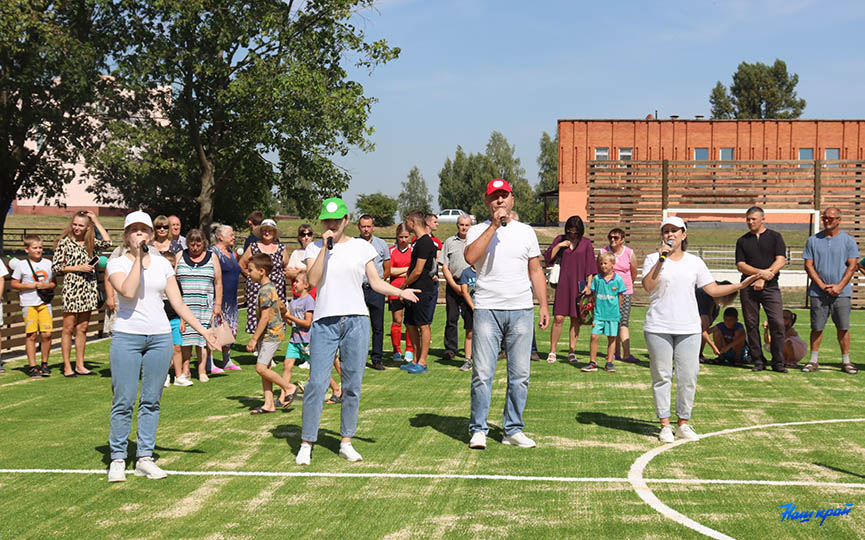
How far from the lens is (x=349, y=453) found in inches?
271

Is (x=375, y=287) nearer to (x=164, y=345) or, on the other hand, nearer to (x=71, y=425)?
(x=164, y=345)

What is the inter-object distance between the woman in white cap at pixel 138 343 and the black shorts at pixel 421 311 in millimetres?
5449

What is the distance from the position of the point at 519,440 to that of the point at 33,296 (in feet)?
24.4

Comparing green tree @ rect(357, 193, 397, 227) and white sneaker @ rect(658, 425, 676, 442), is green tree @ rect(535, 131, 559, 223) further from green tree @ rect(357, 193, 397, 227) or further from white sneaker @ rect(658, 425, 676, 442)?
white sneaker @ rect(658, 425, 676, 442)

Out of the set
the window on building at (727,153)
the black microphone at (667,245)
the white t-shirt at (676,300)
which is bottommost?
the white t-shirt at (676,300)

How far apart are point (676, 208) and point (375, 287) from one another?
73.0 ft

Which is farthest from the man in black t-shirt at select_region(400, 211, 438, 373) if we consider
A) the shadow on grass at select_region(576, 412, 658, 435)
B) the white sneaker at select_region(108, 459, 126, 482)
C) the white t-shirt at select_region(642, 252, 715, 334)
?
the white sneaker at select_region(108, 459, 126, 482)

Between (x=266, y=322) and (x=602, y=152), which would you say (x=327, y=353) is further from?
(x=602, y=152)

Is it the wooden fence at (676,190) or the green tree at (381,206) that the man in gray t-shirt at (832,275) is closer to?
the wooden fence at (676,190)

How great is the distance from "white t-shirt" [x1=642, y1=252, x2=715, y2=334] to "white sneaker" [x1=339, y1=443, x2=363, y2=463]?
8.86 feet

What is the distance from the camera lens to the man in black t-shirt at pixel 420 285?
38.3 ft

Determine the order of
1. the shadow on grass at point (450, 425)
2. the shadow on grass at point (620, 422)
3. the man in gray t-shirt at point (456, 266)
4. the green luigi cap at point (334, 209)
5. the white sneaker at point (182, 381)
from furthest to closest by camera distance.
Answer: the man in gray t-shirt at point (456, 266)
the white sneaker at point (182, 381)
the shadow on grass at point (620, 422)
the shadow on grass at point (450, 425)
the green luigi cap at point (334, 209)

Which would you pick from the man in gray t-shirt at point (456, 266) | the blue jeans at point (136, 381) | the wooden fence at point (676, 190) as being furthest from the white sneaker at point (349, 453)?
the wooden fence at point (676, 190)

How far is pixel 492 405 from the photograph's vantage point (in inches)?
371
